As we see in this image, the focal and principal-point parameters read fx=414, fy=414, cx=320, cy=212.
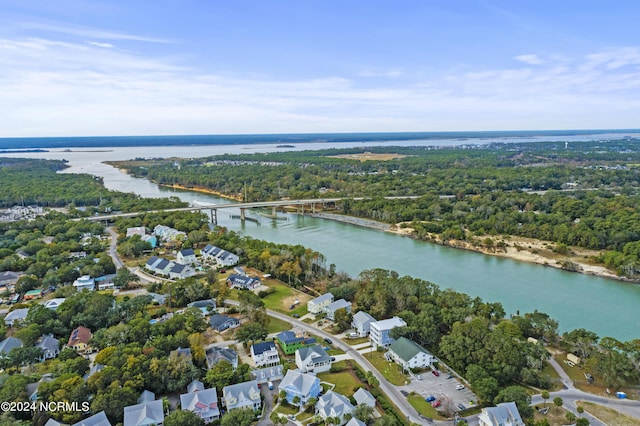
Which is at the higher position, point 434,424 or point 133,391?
point 133,391

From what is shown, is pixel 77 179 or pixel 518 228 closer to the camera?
pixel 518 228

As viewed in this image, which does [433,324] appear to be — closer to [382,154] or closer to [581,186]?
[581,186]

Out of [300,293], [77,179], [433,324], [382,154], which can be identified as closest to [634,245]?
[433,324]

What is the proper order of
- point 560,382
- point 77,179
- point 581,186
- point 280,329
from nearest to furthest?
point 560,382
point 280,329
point 581,186
point 77,179

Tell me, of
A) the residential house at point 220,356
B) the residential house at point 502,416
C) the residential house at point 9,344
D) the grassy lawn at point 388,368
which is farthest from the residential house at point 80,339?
the residential house at point 502,416

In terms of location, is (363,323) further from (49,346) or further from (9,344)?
(9,344)

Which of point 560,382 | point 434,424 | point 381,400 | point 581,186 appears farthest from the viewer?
point 581,186

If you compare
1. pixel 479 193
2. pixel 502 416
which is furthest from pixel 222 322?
pixel 479 193

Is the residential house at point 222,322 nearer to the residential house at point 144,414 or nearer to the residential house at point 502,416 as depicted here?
the residential house at point 144,414
